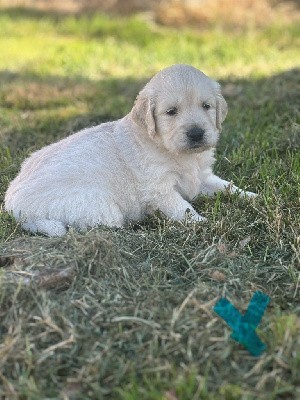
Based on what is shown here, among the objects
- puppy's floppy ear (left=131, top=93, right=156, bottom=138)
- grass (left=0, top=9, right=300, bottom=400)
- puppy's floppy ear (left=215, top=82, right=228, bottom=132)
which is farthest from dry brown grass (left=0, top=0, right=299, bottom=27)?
puppy's floppy ear (left=131, top=93, right=156, bottom=138)

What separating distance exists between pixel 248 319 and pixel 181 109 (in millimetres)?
1898

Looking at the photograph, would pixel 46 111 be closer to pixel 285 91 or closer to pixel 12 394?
pixel 285 91

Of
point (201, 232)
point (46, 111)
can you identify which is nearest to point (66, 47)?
point (46, 111)

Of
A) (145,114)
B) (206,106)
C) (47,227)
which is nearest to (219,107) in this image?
(206,106)

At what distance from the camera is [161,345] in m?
3.31

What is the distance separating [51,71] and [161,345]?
8.14 m

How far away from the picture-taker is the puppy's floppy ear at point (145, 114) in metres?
4.93

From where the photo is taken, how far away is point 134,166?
499cm

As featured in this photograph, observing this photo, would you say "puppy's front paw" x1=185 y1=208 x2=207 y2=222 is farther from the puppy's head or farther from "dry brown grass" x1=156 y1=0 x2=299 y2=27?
"dry brown grass" x1=156 y1=0 x2=299 y2=27

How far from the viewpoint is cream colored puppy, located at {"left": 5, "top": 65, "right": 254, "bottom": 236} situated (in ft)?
15.4

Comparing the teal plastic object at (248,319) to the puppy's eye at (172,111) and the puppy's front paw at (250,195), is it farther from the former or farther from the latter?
the puppy's eye at (172,111)

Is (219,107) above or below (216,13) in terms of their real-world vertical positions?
above

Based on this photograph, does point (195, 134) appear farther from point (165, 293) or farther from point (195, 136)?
point (165, 293)

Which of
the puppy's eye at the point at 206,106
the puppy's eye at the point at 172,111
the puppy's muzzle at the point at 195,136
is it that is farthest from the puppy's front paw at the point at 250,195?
the puppy's eye at the point at 172,111
